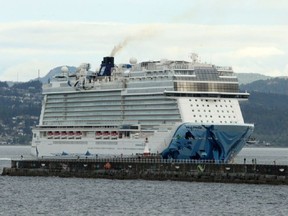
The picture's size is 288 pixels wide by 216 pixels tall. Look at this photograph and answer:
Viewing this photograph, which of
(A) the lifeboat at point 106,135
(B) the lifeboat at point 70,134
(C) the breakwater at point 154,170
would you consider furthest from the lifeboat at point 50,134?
(C) the breakwater at point 154,170

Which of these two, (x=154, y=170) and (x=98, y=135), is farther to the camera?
(x=98, y=135)

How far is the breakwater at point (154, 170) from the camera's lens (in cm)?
10650

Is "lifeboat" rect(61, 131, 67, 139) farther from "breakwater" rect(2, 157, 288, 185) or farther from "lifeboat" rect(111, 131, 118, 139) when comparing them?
"breakwater" rect(2, 157, 288, 185)

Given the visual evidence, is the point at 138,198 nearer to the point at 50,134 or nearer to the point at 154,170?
the point at 154,170

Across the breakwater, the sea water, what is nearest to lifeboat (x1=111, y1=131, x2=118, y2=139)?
the breakwater

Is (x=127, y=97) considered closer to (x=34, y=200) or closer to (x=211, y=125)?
(x=211, y=125)

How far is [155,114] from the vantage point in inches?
4943

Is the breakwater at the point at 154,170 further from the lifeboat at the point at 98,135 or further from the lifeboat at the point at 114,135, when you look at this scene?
the lifeboat at the point at 98,135

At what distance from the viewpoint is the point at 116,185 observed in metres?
111

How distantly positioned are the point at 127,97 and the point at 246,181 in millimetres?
27150

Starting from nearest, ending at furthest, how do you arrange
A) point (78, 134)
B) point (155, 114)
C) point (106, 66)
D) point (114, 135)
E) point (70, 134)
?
point (155, 114) → point (114, 135) → point (78, 134) → point (70, 134) → point (106, 66)

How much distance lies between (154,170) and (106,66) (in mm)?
29056

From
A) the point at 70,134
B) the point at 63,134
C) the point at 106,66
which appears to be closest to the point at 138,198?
the point at 70,134

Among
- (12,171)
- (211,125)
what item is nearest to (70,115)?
(12,171)
